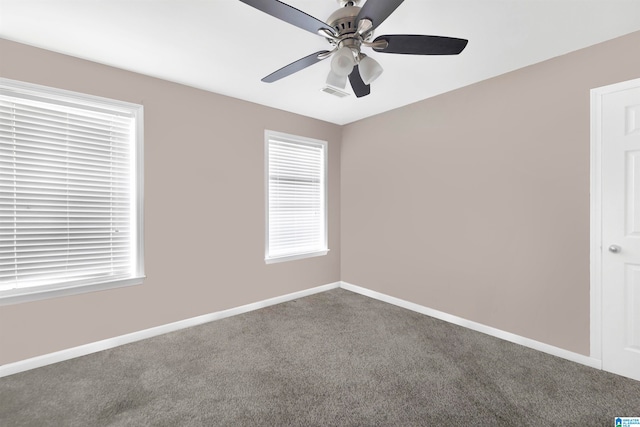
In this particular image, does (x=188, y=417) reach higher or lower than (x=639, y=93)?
lower

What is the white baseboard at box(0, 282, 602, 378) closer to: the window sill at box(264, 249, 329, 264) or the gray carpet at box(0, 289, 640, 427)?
the gray carpet at box(0, 289, 640, 427)

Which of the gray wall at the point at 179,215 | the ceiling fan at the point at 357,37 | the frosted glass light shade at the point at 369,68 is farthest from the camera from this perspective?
the gray wall at the point at 179,215

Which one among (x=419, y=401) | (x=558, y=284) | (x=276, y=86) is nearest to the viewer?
(x=419, y=401)

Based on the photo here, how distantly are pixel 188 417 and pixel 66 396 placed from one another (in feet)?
3.19

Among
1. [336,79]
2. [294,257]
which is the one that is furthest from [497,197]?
[294,257]

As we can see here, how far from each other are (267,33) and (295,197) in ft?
7.42

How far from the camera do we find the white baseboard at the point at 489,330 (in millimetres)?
2389

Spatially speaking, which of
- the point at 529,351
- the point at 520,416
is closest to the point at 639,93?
the point at 529,351

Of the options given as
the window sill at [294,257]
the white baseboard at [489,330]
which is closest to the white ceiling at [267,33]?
the window sill at [294,257]

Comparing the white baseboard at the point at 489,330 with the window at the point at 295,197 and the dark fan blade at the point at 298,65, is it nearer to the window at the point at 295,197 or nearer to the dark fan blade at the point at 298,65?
the window at the point at 295,197

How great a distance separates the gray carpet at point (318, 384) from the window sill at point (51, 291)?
58cm

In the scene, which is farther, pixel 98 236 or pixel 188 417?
pixel 98 236

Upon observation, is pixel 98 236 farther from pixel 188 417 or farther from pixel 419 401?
pixel 419 401

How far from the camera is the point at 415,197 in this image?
3.59 m
